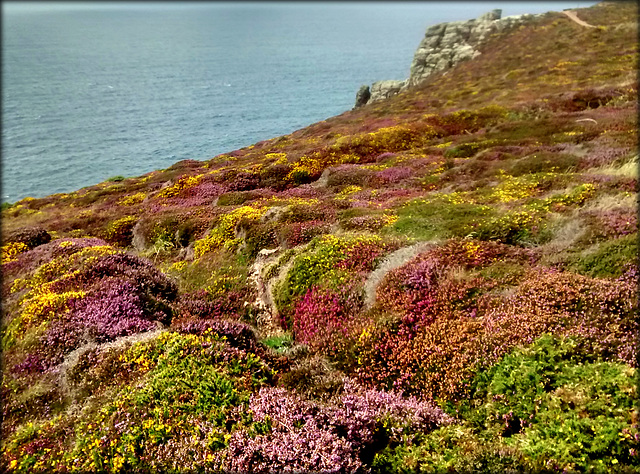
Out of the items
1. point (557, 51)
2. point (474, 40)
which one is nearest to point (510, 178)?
point (557, 51)

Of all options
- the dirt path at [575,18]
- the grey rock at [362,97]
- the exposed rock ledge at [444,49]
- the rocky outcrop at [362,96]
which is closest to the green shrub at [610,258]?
the exposed rock ledge at [444,49]

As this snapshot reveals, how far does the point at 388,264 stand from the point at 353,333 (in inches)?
130

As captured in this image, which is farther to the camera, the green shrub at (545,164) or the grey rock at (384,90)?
the grey rock at (384,90)

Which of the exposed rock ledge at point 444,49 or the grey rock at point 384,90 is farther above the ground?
the exposed rock ledge at point 444,49

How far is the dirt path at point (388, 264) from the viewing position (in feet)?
40.5

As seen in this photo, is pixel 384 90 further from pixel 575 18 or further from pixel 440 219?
pixel 440 219

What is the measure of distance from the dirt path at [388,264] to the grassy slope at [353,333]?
0.91ft

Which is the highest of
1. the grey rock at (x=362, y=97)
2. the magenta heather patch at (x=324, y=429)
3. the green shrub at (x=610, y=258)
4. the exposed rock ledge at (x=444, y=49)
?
the exposed rock ledge at (x=444, y=49)

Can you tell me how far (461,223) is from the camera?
1565 centimetres

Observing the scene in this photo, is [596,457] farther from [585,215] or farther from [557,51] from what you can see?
[557,51]

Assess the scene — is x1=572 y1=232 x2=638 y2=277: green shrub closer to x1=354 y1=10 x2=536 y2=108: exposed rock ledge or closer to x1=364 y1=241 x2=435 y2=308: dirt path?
x1=364 y1=241 x2=435 y2=308: dirt path

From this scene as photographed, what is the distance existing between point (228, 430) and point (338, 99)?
123844 millimetres

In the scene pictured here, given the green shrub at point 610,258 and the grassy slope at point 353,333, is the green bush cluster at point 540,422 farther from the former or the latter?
the green shrub at point 610,258

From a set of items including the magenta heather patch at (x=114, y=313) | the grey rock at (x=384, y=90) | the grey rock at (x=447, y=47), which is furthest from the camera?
the grey rock at (x=447, y=47)
